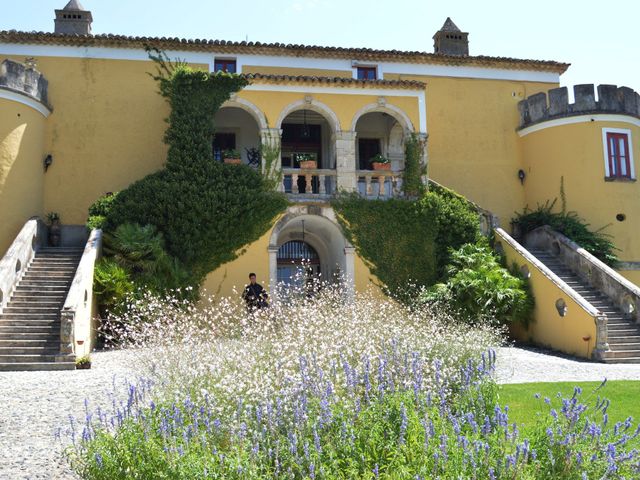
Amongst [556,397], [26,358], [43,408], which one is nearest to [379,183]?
[26,358]

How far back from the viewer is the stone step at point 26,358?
11.5 meters

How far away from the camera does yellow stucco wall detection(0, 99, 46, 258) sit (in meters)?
16.3

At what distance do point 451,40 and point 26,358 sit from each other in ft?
62.0

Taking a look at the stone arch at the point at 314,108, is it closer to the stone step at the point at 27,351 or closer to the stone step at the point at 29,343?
the stone step at the point at 29,343

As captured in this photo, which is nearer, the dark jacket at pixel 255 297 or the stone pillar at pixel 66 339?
the stone pillar at pixel 66 339

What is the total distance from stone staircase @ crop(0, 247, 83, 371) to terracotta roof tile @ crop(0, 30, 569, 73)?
284 inches

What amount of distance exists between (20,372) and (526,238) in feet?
51.8

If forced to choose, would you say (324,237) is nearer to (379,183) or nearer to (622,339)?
(379,183)

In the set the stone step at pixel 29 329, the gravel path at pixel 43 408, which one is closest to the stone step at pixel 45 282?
the stone step at pixel 29 329

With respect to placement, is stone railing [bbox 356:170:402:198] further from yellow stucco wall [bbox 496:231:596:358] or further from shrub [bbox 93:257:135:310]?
shrub [bbox 93:257:135:310]

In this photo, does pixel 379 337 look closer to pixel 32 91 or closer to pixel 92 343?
pixel 92 343

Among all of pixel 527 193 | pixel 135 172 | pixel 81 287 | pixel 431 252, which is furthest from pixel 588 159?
pixel 81 287

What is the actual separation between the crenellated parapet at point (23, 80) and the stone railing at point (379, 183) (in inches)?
369

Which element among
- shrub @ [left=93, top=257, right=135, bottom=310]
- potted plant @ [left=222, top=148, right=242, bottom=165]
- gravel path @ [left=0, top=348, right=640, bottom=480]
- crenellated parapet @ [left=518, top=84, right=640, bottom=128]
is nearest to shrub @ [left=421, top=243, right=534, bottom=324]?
gravel path @ [left=0, top=348, right=640, bottom=480]
